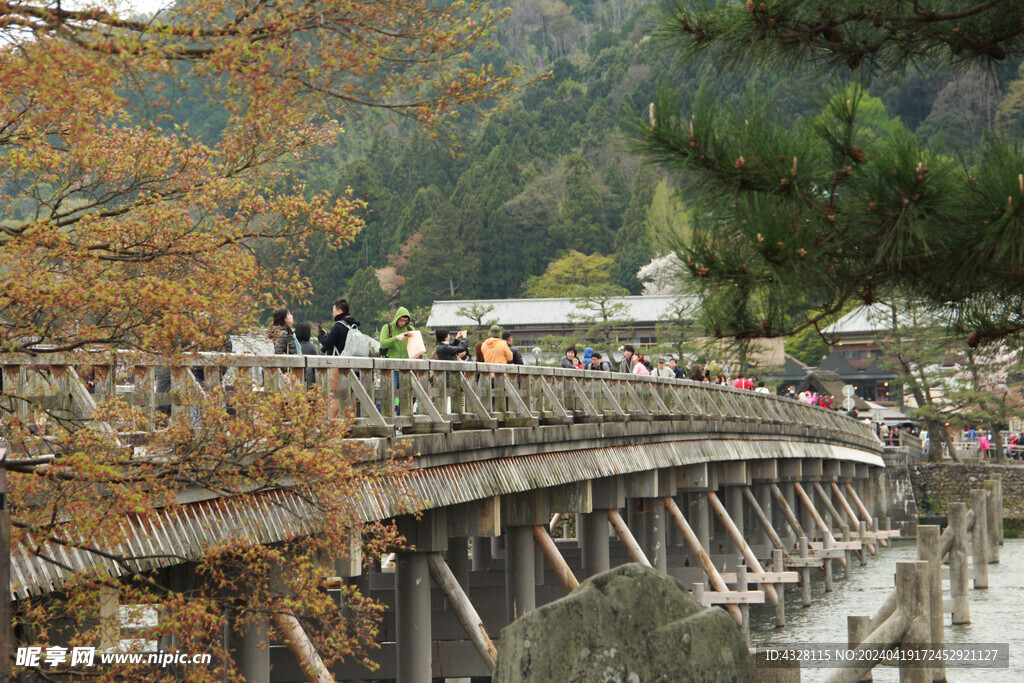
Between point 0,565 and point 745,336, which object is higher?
point 745,336

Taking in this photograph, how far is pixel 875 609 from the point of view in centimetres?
2761

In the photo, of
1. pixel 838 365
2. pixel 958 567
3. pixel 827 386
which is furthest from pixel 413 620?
pixel 838 365

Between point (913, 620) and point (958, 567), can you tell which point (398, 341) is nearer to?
point (913, 620)

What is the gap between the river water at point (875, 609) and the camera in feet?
69.3

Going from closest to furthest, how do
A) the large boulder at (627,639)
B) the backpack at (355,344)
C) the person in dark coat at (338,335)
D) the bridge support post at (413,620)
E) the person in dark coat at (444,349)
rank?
the large boulder at (627,639) → the backpack at (355,344) → the person in dark coat at (338,335) → the bridge support post at (413,620) → the person in dark coat at (444,349)

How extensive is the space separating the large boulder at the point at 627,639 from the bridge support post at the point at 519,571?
28.4ft

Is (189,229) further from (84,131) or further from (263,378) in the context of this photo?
(263,378)

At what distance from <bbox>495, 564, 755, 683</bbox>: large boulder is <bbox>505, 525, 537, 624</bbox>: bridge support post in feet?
28.4

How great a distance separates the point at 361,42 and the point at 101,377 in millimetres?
2154

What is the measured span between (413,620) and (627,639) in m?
6.42

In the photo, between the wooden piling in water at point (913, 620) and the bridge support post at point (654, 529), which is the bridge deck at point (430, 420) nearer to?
the bridge support post at point (654, 529)

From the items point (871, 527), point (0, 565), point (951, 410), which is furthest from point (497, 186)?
point (0, 565)

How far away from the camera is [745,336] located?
26.3ft

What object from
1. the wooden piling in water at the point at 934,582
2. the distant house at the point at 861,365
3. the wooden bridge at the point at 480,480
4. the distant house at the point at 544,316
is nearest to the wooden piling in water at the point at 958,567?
the wooden bridge at the point at 480,480
